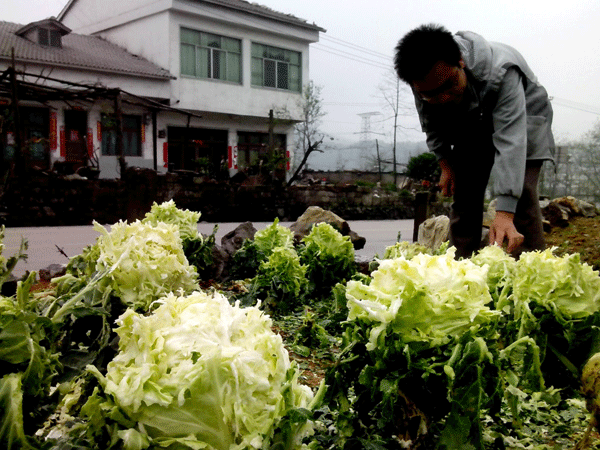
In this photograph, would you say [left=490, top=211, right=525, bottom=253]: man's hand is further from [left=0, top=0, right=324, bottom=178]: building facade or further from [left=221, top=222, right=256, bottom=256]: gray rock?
[left=0, top=0, right=324, bottom=178]: building facade

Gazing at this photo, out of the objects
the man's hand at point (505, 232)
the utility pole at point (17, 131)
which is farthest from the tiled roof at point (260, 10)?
the man's hand at point (505, 232)

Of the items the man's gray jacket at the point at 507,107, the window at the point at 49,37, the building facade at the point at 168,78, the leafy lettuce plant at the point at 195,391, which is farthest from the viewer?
the window at the point at 49,37

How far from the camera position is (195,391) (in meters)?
1.28

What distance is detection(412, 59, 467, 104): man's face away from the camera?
3.23 meters

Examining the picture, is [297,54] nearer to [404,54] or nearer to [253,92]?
[253,92]

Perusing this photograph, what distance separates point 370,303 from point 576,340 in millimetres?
1033

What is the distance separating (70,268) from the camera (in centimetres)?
276

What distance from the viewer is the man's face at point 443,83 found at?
3234 mm

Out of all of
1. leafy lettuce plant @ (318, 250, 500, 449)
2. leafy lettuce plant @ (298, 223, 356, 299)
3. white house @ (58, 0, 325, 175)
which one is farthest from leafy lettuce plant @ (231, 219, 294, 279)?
white house @ (58, 0, 325, 175)

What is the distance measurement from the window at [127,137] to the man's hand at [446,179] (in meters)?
18.8

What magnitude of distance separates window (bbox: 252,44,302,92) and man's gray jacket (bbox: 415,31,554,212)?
23526mm

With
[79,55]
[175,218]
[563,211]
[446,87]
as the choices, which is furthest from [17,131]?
[446,87]

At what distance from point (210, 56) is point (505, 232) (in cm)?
2323

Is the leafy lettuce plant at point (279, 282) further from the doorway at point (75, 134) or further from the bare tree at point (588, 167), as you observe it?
the doorway at point (75, 134)
